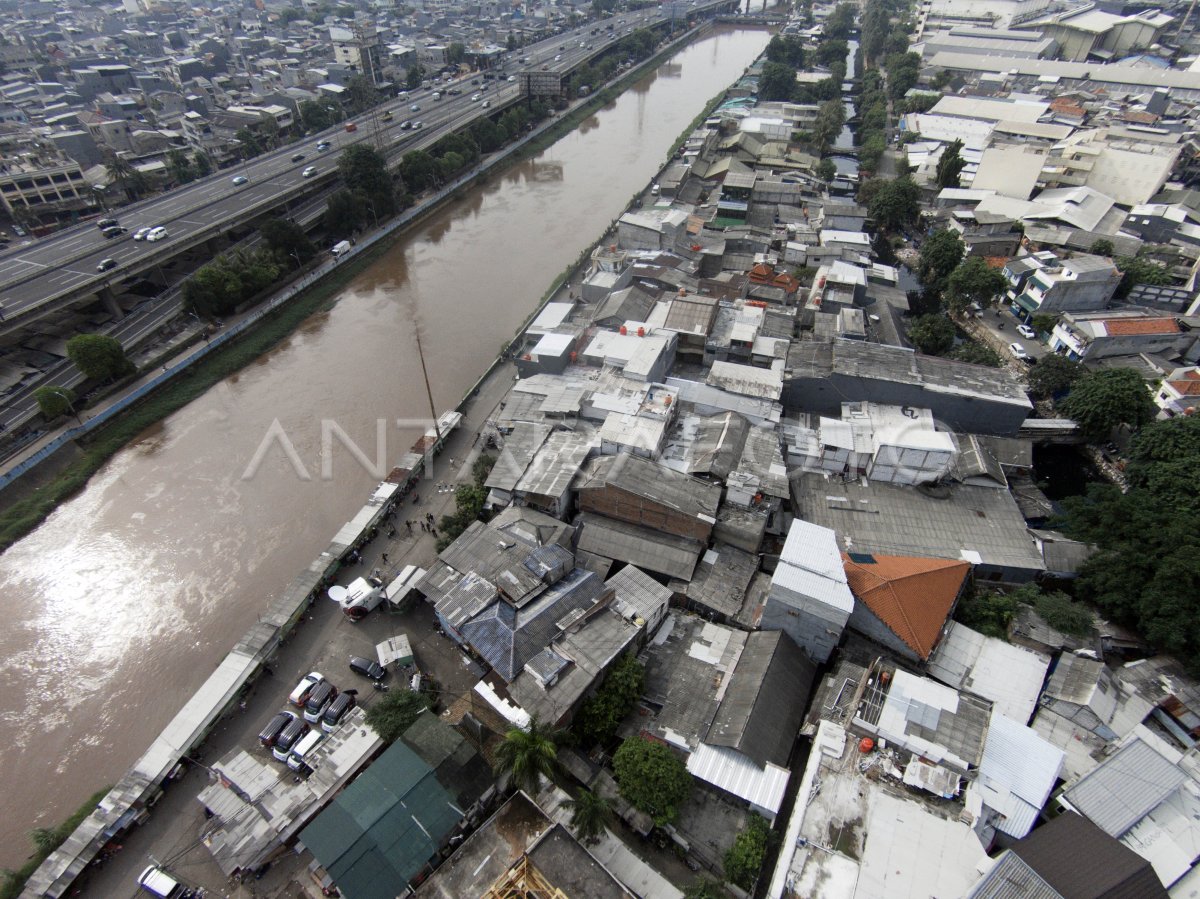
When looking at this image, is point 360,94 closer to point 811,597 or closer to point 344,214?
point 344,214

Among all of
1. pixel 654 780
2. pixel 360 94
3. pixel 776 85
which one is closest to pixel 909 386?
pixel 654 780

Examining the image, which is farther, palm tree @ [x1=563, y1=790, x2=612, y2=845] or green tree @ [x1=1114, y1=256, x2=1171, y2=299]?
green tree @ [x1=1114, y1=256, x2=1171, y2=299]

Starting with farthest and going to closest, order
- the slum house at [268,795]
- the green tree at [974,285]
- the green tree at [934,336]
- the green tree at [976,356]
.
→ the green tree at [974,285] < the green tree at [934,336] < the green tree at [976,356] < the slum house at [268,795]

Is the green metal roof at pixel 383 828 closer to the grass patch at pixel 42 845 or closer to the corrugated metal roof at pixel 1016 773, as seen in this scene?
the grass patch at pixel 42 845

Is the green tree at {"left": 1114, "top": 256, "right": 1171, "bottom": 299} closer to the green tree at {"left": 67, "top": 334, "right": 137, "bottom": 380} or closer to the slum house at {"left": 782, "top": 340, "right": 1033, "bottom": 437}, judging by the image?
the slum house at {"left": 782, "top": 340, "right": 1033, "bottom": 437}

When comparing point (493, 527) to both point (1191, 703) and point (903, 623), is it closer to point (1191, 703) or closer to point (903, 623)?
point (903, 623)

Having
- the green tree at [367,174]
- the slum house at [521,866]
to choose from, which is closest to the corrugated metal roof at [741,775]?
the slum house at [521,866]

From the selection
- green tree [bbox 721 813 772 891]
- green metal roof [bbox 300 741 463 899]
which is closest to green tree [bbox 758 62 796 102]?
green tree [bbox 721 813 772 891]
